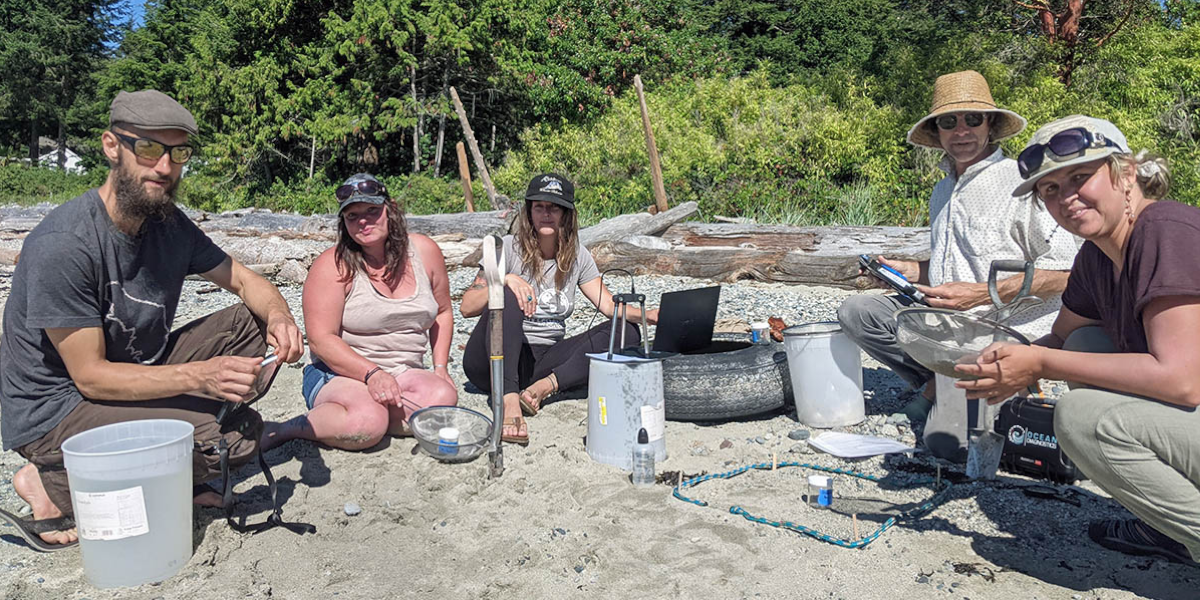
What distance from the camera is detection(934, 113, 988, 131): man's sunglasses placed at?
13.9 ft

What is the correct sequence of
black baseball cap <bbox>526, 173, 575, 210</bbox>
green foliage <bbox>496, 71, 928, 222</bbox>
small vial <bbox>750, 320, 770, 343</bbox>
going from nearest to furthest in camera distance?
black baseball cap <bbox>526, 173, 575, 210</bbox> → small vial <bbox>750, 320, 770, 343</bbox> → green foliage <bbox>496, 71, 928, 222</bbox>

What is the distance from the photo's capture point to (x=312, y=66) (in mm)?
20969

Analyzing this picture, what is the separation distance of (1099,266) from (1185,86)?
13950 mm

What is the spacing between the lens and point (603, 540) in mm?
3236

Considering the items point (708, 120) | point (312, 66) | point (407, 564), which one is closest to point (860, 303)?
point (407, 564)

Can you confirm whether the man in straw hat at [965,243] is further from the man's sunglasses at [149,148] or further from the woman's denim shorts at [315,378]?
the man's sunglasses at [149,148]

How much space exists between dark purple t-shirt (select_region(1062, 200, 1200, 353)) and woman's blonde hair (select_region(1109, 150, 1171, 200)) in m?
0.07

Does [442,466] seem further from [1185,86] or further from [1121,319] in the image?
[1185,86]

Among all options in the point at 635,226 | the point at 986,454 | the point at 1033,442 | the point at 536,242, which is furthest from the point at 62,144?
the point at 1033,442

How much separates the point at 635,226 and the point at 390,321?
686 cm

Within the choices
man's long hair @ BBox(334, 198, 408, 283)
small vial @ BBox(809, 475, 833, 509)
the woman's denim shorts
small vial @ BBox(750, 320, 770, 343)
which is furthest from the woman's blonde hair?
the woman's denim shorts

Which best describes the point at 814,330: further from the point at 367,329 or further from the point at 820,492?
the point at 367,329

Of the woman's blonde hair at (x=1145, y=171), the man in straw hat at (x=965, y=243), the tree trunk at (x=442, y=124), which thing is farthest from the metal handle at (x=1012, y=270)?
the tree trunk at (x=442, y=124)

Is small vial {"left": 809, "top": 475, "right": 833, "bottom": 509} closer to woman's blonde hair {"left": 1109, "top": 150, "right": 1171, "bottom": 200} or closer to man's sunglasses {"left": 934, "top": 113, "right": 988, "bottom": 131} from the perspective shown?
woman's blonde hair {"left": 1109, "top": 150, "right": 1171, "bottom": 200}
